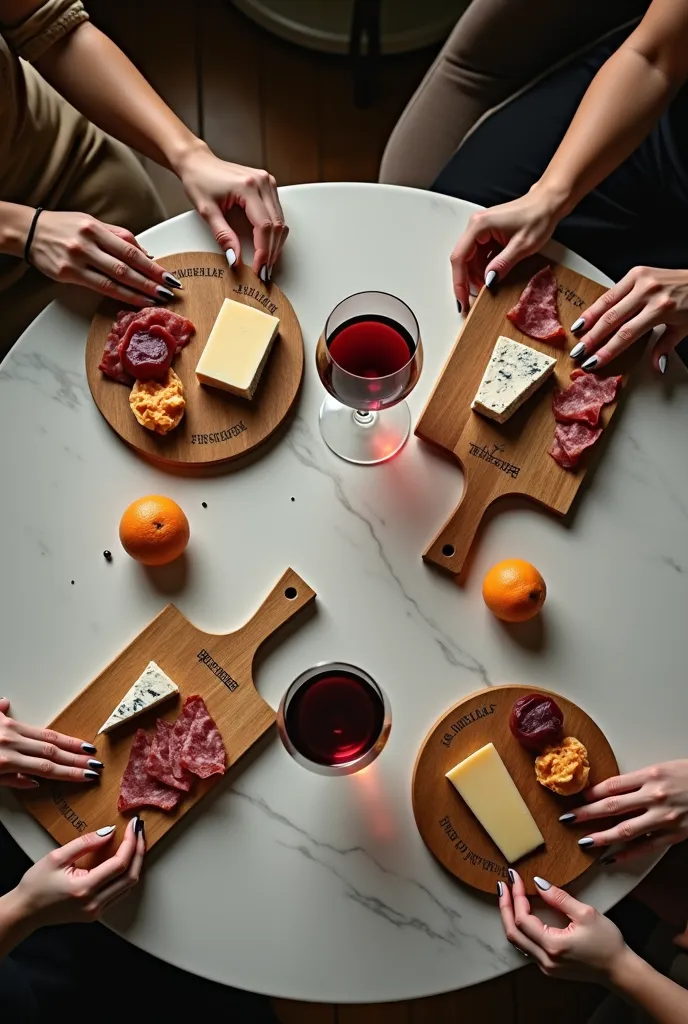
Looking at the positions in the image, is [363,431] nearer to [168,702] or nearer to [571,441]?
[571,441]

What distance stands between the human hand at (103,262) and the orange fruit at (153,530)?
36cm

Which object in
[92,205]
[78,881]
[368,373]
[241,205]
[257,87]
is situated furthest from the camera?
[257,87]

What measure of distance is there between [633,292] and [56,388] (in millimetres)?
996

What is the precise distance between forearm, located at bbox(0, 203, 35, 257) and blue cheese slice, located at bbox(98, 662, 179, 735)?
2.56 ft

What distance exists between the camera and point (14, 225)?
155 cm

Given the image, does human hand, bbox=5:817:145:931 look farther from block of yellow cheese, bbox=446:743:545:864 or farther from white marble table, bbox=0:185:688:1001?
block of yellow cheese, bbox=446:743:545:864

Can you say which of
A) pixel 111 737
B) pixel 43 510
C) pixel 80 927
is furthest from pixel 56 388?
pixel 80 927

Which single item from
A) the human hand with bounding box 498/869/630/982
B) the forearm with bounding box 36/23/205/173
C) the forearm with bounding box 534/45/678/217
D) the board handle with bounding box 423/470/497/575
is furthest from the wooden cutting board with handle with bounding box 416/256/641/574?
the forearm with bounding box 36/23/205/173

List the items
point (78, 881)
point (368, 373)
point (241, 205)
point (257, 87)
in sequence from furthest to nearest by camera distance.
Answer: point (257, 87)
point (241, 205)
point (368, 373)
point (78, 881)

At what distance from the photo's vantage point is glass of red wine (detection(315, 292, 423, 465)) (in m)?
1.38

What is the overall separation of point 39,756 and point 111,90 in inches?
46.0

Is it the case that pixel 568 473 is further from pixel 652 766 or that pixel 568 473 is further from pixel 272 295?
pixel 272 295

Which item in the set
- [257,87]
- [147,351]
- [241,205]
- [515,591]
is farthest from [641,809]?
[257,87]

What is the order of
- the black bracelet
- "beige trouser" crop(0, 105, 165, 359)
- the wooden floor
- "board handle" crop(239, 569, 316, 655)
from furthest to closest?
1. the wooden floor
2. "beige trouser" crop(0, 105, 165, 359)
3. the black bracelet
4. "board handle" crop(239, 569, 316, 655)
